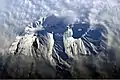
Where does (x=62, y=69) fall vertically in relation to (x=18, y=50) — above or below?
below

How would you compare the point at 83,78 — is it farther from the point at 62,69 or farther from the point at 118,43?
the point at 118,43

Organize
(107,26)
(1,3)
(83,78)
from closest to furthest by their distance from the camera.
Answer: (83,78), (107,26), (1,3)

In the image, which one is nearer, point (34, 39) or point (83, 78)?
point (83, 78)

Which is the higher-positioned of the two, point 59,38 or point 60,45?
point 59,38

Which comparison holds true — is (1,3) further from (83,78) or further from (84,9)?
(83,78)

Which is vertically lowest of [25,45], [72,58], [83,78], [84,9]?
[83,78]

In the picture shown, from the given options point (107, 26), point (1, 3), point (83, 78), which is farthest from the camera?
point (1, 3)

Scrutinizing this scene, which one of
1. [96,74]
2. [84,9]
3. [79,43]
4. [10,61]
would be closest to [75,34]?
[79,43]
